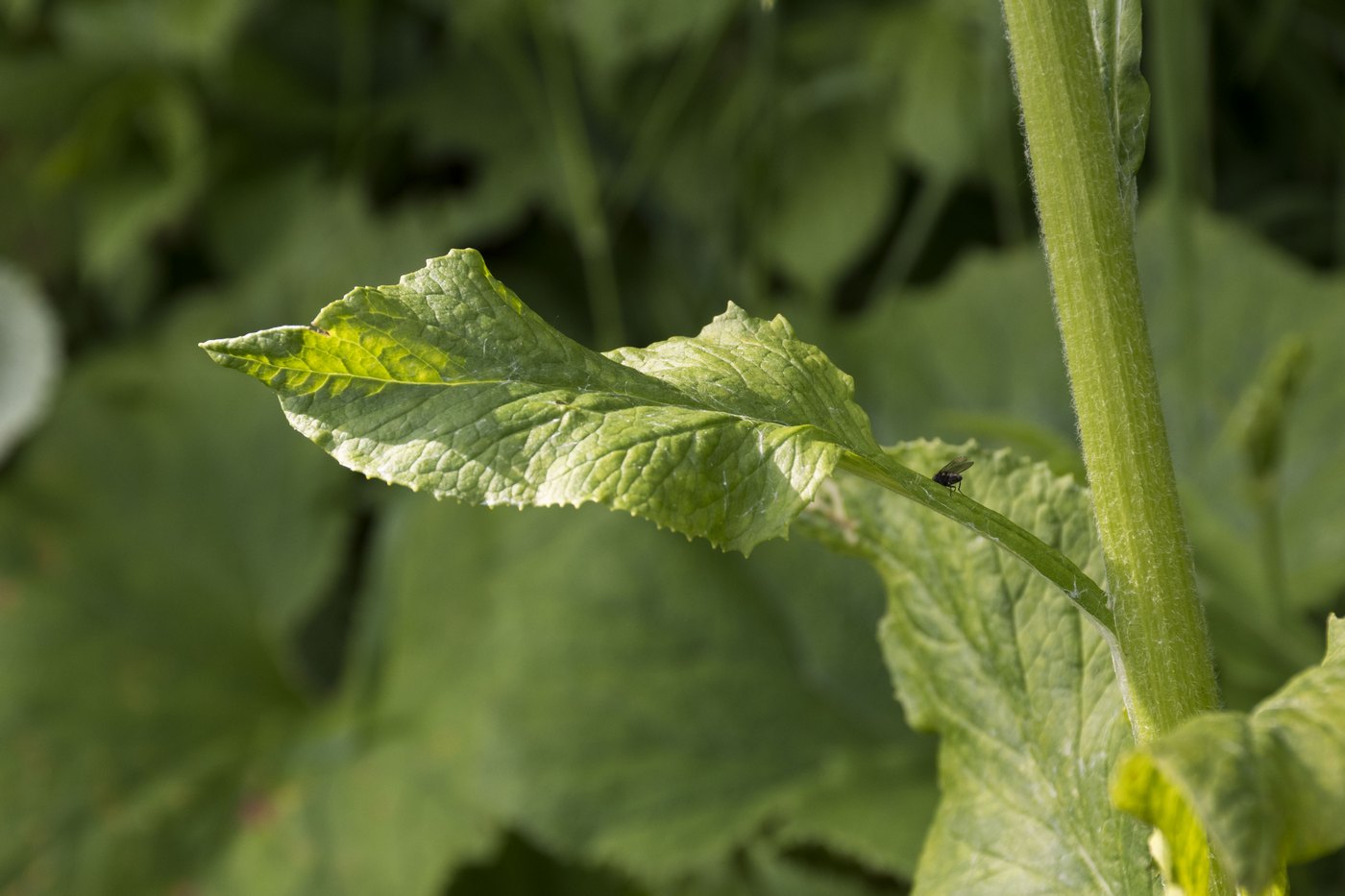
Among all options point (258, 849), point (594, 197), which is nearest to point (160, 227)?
point (594, 197)

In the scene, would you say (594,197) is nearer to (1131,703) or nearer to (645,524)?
(645,524)

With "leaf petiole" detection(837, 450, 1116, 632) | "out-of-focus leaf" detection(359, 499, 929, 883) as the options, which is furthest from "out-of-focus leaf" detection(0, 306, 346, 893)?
"leaf petiole" detection(837, 450, 1116, 632)

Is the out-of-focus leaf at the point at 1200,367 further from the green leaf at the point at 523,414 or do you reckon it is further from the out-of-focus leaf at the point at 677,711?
Answer: the green leaf at the point at 523,414

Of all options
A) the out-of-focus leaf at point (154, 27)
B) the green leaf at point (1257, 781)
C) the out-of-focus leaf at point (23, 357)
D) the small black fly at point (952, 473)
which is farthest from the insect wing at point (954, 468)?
the out-of-focus leaf at point (23, 357)

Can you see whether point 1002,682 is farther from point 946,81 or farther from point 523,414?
point 946,81

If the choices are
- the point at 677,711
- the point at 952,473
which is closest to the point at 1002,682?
the point at 952,473

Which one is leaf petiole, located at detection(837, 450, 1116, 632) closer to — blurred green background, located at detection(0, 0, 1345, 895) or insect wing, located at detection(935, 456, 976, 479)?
insect wing, located at detection(935, 456, 976, 479)

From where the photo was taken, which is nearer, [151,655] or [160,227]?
[151,655]
